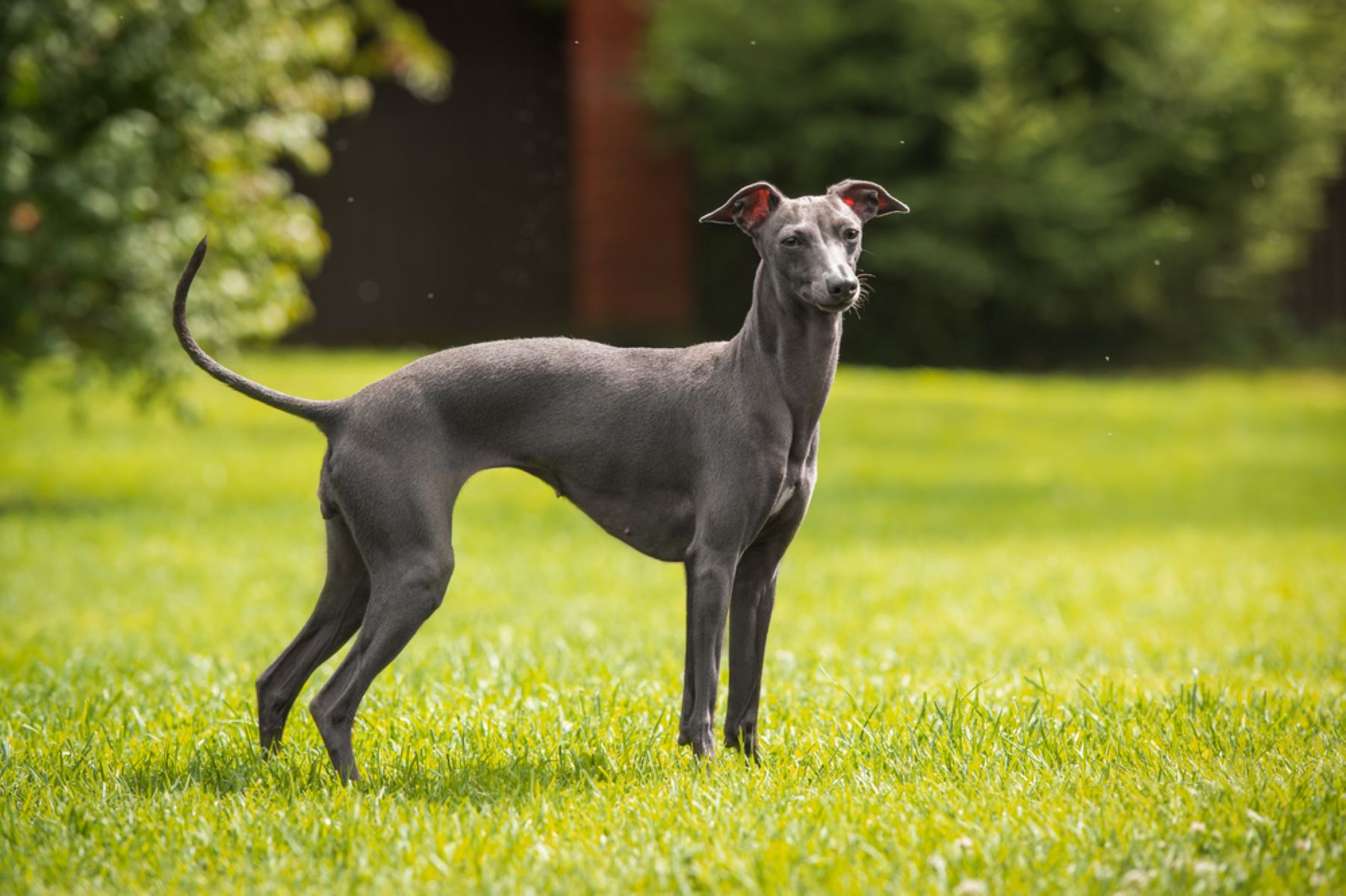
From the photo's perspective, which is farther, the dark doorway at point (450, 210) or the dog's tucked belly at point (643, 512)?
the dark doorway at point (450, 210)

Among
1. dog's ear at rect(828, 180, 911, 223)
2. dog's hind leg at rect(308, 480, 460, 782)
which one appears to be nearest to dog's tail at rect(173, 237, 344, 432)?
dog's hind leg at rect(308, 480, 460, 782)

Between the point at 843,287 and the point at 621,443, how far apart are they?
76cm

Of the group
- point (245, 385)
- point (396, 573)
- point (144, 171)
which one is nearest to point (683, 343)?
point (144, 171)

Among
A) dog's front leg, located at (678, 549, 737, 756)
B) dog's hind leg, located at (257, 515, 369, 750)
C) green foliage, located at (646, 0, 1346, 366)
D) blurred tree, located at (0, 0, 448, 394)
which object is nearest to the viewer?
dog's front leg, located at (678, 549, 737, 756)

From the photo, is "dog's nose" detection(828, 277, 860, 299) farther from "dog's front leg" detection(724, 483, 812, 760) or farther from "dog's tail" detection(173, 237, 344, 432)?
"dog's tail" detection(173, 237, 344, 432)

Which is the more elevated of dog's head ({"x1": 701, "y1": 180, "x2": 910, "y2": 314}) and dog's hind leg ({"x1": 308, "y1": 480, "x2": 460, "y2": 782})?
dog's head ({"x1": 701, "y1": 180, "x2": 910, "y2": 314})

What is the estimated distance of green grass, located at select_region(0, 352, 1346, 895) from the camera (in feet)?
10.6

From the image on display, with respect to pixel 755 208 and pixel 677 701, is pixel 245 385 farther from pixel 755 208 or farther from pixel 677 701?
pixel 677 701

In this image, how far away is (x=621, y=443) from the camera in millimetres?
3846

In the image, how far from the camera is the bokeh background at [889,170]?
18.6m

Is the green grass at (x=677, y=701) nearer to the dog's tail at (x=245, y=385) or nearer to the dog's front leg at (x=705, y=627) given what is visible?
the dog's front leg at (x=705, y=627)

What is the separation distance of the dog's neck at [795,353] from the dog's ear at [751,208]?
15 cm

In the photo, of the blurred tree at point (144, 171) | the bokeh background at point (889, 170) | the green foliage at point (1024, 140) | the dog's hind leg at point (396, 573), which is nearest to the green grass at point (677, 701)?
the dog's hind leg at point (396, 573)

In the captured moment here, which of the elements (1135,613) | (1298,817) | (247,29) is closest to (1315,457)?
(1135,613)
